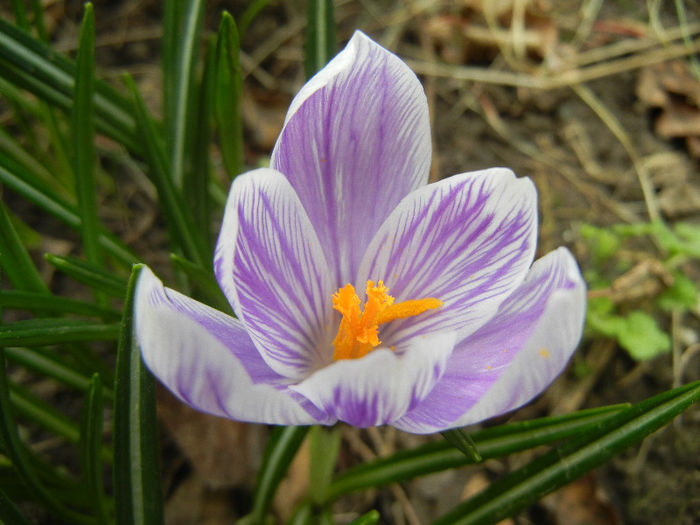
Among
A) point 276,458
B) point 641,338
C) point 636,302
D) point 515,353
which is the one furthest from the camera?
point 636,302

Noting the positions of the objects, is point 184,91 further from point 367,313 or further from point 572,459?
point 572,459

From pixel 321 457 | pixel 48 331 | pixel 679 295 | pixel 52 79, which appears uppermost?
pixel 52 79

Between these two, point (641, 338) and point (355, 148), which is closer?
point (355, 148)

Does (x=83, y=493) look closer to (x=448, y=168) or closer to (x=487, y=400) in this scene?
(x=487, y=400)

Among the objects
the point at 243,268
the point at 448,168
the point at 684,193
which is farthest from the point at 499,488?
the point at 684,193

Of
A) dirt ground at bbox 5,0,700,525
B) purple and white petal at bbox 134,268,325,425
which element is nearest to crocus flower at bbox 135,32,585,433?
purple and white petal at bbox 134,268,325,425

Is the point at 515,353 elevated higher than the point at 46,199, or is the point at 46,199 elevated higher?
the point at 46,199

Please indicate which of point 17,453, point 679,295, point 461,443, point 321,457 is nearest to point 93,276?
point 17,453

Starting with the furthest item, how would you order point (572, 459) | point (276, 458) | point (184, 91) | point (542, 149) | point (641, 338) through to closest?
point (542, 149), point (641, 338), point (184, 91), point (276, 458), point (572, 459)
